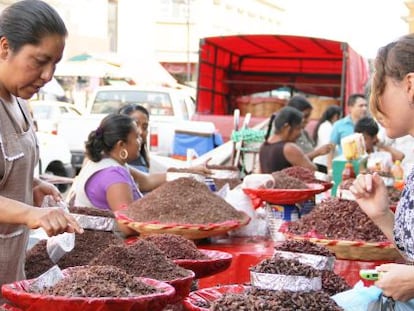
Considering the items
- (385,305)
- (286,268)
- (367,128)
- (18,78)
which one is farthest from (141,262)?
(367,128)

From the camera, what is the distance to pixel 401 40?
217cm

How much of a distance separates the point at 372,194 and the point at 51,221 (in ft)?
3.05

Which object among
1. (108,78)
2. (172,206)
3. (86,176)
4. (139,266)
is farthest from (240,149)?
(108,78)

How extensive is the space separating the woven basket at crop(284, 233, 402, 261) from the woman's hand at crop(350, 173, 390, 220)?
1.04 metres

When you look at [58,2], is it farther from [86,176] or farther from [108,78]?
[108,78]

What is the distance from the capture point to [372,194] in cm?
244

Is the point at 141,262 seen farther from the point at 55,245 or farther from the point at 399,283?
the point at 399,283

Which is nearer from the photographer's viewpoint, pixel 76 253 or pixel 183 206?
pixel 76 253

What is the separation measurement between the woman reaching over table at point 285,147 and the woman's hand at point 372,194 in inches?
153

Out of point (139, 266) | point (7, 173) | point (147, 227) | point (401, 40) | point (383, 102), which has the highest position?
point (401, 40)

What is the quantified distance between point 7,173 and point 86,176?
6.76 feet

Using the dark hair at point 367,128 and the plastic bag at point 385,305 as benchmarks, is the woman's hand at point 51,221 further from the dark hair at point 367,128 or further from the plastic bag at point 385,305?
the dark hair at point 367,128

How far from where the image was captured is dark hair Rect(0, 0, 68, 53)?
2338 millimetres

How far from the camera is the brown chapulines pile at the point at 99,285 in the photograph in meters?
2.01
